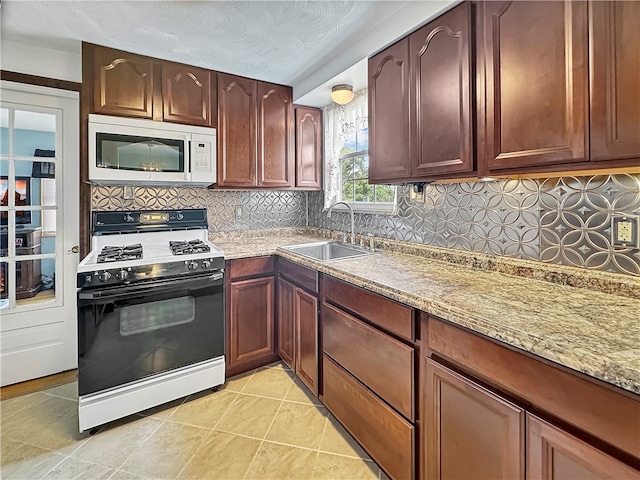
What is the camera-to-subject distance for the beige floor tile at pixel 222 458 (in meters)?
1.56

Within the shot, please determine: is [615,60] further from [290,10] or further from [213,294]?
[213,294]

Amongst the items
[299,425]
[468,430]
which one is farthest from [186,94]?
[468,430]

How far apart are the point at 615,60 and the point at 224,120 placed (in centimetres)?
230

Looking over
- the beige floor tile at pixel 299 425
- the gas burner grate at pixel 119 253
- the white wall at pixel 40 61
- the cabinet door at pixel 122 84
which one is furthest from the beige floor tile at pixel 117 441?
the white wall at pixel 40 61

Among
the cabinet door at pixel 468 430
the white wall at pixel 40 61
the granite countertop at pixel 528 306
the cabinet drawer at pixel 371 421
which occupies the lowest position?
the cabinet drawer at pixel 371 421

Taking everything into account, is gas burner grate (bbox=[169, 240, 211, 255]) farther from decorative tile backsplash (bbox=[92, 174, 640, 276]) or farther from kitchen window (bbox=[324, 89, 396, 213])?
kitchen window (bbox=[324, 89, 396, 213])

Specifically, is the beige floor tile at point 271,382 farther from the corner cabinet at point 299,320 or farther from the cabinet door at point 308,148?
the cabinet door at point 308,148

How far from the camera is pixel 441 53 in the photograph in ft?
4.95

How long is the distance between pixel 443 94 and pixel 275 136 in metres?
1.63

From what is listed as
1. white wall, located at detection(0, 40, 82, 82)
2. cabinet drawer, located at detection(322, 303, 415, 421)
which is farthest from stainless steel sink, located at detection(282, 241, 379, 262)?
white wall, located at detection(0, 40, 82, 82)

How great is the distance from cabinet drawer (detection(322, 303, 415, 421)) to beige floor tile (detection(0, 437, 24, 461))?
1728 mm

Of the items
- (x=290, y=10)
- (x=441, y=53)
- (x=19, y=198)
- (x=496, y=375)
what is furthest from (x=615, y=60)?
(x=19, y=198)

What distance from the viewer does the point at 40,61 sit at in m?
2.24

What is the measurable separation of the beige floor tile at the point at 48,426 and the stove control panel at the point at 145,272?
2.79 ft
